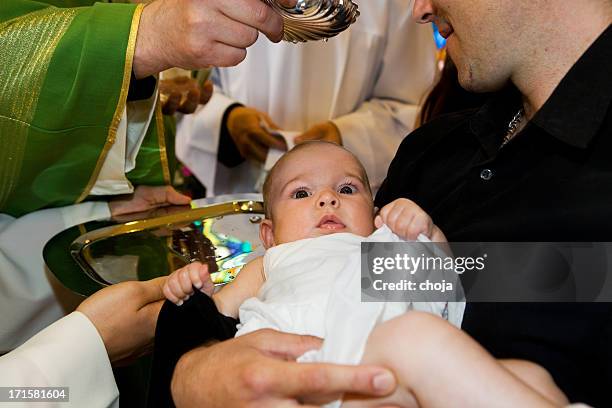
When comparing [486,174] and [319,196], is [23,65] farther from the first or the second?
[486,174]

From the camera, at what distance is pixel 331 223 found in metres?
1.66

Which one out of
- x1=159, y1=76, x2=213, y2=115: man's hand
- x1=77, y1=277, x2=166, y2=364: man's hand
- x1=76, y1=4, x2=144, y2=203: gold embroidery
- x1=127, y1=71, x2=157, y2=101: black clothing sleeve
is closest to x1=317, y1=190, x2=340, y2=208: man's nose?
x1=77, y1=277, x2=166, y2=364: man's hand

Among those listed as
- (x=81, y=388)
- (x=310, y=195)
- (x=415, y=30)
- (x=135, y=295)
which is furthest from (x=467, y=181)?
(x=415, y=30)

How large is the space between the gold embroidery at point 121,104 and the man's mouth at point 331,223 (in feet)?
2.45

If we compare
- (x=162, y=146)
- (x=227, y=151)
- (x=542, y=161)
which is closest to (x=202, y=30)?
(x=162, y=146)

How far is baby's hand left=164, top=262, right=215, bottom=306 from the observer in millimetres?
1552

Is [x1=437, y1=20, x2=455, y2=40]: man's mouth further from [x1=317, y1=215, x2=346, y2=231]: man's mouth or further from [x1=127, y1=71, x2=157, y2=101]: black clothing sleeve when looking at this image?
[x1=127, y1=71, x2=157, y2=101]: black clothing sleeve

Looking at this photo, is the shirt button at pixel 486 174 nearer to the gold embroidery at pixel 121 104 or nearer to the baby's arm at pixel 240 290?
the baby's arm at pixel 240 290

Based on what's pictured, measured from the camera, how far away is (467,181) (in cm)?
170

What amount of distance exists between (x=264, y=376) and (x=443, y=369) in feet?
0.91

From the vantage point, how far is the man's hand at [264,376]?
1.17 m

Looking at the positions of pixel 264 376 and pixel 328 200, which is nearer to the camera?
pixel 264 376

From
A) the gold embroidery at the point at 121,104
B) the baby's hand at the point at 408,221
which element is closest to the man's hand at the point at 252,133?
the gold embroidery at the point at 121,104

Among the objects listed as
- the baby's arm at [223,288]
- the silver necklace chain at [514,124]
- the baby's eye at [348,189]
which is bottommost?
the baby's arm at [223,288]
